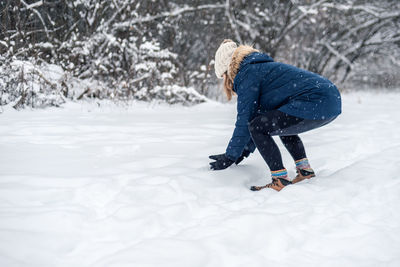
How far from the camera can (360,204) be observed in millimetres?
1948

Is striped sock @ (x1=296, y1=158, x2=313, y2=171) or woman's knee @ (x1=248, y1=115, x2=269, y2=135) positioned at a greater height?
woman's knee @ (x1=248, y1=115, x2=269, y2=135)

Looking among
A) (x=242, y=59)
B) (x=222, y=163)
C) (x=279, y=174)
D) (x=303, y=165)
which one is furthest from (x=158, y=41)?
(x=279, y=174)

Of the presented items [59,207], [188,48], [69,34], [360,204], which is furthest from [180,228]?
[188,48]

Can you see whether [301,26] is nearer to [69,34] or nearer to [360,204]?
[69,34]

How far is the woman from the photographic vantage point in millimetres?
2125

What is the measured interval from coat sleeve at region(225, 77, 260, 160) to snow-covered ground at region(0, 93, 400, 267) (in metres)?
0.30

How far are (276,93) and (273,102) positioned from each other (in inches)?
2.7

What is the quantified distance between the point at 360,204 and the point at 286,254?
0.79 meters

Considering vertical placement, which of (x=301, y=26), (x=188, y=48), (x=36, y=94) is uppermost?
(x=301, y=26)

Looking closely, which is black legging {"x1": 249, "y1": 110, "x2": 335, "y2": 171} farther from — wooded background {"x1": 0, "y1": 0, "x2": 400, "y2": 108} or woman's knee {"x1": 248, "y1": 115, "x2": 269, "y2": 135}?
wooded background {"x1": 0, "y1": 0, "x2": 400, "y2": 108}

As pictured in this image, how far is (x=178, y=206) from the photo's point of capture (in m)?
1.93

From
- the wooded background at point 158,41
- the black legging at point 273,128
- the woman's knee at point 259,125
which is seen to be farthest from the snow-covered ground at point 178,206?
the wooded background at point 158,41

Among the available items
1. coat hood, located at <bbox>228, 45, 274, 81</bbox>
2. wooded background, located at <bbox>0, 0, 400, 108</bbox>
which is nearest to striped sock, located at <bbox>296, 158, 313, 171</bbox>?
coat hood, located at <bbox>228, 45, 274, 81</bbox>

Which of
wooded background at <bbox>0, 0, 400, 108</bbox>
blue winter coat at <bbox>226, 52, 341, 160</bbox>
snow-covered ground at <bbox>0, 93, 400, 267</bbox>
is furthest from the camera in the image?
wooded background at <bbox>0, 0, 400, 108</bbox>
